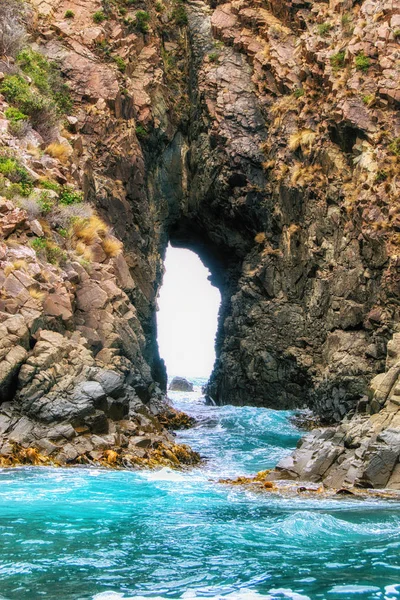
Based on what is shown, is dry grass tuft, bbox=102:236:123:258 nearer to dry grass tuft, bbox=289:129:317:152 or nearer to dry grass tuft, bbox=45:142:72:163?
dry grass tuft, bbox=45:142:72:163

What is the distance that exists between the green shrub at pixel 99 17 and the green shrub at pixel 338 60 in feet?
37.9

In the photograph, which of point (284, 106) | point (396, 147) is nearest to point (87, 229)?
point (396, 147)

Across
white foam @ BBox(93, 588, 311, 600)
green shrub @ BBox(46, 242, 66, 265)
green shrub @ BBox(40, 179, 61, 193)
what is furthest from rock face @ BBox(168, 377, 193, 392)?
white foam @ BBox(93, 588, 311, 600)

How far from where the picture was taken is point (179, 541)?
8.70 m

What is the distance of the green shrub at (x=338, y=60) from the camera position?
3056 centimetres

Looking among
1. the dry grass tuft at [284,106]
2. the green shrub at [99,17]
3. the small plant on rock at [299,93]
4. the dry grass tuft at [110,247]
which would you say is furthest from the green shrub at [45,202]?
the small plant on rock at [299,93]

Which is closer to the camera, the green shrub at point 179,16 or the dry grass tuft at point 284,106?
the dry grass tuft at point 284,106

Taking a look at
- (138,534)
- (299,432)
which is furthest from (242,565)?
(299,432)

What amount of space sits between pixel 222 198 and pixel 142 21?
1039cm

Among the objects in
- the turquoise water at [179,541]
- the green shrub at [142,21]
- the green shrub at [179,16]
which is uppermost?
the green shrub at [179,16]

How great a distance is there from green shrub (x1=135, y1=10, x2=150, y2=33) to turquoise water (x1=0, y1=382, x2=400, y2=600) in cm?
2760

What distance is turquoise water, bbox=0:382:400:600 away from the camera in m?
6.70

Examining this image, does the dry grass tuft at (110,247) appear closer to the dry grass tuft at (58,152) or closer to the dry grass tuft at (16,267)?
the dry grass tuft at (58,152)

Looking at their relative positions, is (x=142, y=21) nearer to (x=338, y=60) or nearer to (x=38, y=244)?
(x=338, y=60)
